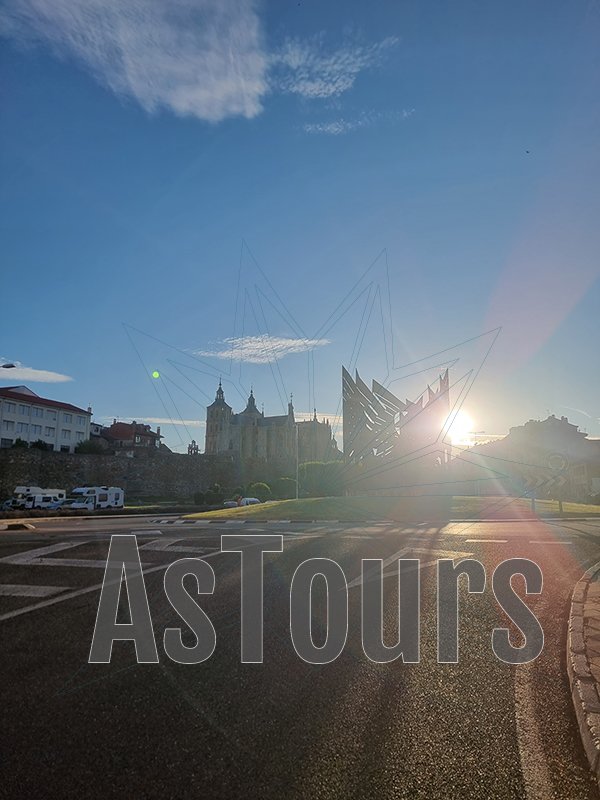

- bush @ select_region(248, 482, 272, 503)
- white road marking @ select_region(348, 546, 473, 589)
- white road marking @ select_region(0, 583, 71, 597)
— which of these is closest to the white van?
bush @ select_region(248, 482, 272, 503)

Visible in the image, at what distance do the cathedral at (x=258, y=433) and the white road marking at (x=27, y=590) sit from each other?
356 feet

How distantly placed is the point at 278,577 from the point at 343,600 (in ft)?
5.12

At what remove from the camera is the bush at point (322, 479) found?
4756cm

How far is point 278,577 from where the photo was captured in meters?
9.35

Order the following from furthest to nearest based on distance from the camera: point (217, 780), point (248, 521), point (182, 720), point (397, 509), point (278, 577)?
point (397, 509)
point (248, 521)
point (278, 577)
point (182, 720)
point (217, 780)

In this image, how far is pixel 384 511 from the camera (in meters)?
26.5

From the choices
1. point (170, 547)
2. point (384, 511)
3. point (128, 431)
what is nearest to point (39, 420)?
point (128, 431)

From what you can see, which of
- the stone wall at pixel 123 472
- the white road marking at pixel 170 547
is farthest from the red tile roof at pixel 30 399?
the white road marking at pixel 170 547

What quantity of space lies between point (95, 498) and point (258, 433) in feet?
251

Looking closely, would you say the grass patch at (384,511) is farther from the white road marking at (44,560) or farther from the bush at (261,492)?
the bush at (261,492)

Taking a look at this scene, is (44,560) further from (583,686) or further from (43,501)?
(43,501)

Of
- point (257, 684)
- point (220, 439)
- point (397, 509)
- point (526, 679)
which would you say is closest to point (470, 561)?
point (526, 679)

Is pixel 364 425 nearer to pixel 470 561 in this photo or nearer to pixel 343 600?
pixel 470 561

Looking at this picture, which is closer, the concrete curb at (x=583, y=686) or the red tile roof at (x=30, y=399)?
the concrete curb at (x=583, y=686)
